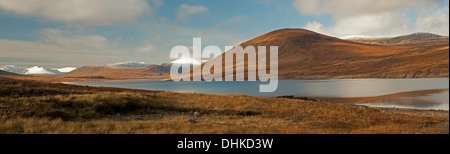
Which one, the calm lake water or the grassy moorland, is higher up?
the grassy moorland

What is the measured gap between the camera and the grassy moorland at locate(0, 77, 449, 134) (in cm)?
1426

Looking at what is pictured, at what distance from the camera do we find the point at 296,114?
24.3m

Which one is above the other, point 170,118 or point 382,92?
point 170,118

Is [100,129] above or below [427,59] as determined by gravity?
below

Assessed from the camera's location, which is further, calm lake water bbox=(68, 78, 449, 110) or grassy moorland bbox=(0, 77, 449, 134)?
calm lake water bbox=(68, 78, 449, 110)

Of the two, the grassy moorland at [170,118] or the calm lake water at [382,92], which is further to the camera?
the calm lake water at [382,92]

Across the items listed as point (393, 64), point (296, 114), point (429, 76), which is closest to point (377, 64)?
point (393, 64)

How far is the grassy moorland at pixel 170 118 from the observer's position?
14258mm

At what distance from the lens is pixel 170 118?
20.8 meters

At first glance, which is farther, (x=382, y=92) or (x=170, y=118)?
(x=382, y=92)

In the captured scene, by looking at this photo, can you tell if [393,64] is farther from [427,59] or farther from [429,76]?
[429,76]

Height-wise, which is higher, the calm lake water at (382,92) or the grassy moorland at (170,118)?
the grassy moorland at (170,118)
